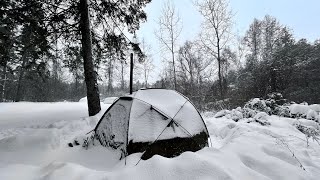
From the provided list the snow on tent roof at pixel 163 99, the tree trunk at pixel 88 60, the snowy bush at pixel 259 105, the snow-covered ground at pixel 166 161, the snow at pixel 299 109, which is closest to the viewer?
the snow-covered ground at pixel 166 161

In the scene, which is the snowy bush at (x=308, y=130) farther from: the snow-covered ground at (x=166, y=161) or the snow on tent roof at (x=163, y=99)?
the snow on tent roof at (x=163, y=99)

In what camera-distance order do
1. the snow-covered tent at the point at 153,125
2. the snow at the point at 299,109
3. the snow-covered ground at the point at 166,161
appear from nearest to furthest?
the snow-covered ground at the point at 166,161, the snow-covered tent at the point at 153,125, the snow at the point at 299,109

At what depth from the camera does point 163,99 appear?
19.7 feet

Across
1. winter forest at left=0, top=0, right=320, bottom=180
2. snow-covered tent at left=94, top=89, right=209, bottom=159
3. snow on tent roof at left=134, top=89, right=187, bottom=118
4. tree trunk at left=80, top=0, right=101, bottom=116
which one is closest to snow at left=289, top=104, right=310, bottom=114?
winter forest at left=0, top=0, right=320, bottom=180

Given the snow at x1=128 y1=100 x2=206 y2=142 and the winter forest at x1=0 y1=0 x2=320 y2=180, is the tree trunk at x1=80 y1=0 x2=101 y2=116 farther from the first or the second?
the snow at x1=128 y1=100 x2=206 y2=142

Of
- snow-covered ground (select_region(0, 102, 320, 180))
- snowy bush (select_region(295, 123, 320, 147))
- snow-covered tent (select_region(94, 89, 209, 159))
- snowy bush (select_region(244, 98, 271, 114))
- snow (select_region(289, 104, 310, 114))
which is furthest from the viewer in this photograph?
snowy bush (select_region(244, 98, 271, 114))

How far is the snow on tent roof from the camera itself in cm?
566

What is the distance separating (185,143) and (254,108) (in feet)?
19.7

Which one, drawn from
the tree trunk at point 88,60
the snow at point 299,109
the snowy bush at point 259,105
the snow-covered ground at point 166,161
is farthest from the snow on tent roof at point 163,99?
the snowy bush at point 259,105

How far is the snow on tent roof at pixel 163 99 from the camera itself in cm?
566

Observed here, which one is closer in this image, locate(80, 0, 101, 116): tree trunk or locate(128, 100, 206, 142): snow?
locate(128, 100, 206, 142): snow

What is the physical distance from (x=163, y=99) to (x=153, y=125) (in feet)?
2.80

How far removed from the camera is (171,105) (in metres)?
5.85

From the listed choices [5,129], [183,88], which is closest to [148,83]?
[183,88]
